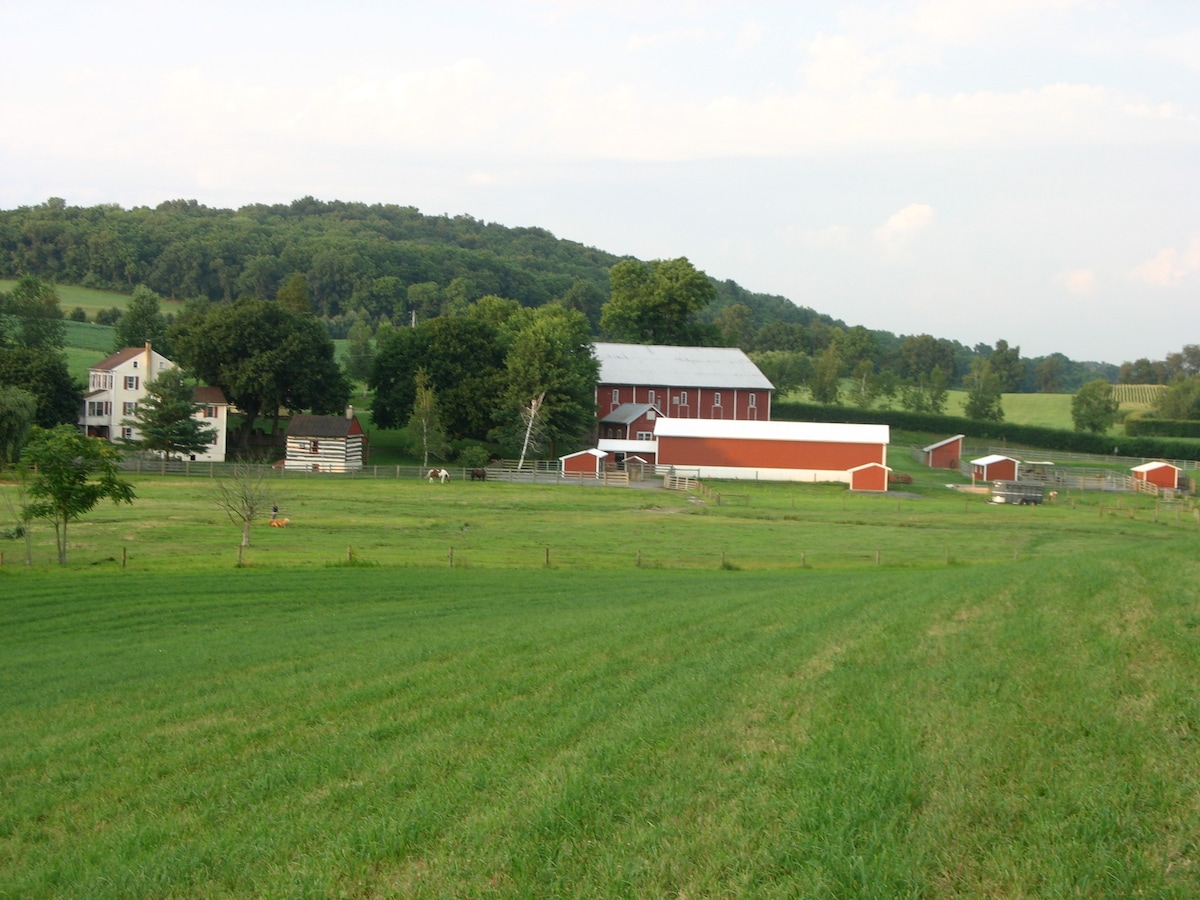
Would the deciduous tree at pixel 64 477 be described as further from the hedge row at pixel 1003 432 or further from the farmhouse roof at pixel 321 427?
the hedge row at pixel 1003 432

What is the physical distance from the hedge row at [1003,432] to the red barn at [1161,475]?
2337 centimetres

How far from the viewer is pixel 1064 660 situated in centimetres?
893

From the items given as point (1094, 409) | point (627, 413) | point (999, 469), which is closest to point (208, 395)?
point (627, 413)

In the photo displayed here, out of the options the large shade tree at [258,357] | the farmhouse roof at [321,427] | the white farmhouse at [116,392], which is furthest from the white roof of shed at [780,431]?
the white farmhouse at [116,392]

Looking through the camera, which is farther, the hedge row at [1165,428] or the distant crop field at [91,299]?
the distant crop field at [91,299]

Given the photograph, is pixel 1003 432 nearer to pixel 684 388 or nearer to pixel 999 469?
pixel 999 469

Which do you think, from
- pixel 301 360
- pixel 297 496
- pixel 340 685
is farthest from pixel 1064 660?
pixel 301 360

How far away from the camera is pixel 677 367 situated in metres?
80.8

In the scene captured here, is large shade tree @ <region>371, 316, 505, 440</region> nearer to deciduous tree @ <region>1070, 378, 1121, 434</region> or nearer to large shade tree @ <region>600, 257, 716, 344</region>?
large shade tree @ <region>600, 257, 716, 344</region>

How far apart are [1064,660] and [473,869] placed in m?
5.62

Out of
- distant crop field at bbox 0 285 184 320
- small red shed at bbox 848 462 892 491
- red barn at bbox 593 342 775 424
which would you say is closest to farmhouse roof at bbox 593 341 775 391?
red barn at bbox 593 342 775 424

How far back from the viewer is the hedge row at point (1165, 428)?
294ft

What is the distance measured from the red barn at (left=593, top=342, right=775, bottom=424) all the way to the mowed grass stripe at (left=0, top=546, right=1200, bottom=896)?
63.1m

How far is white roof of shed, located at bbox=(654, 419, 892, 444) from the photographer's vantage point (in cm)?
5900
